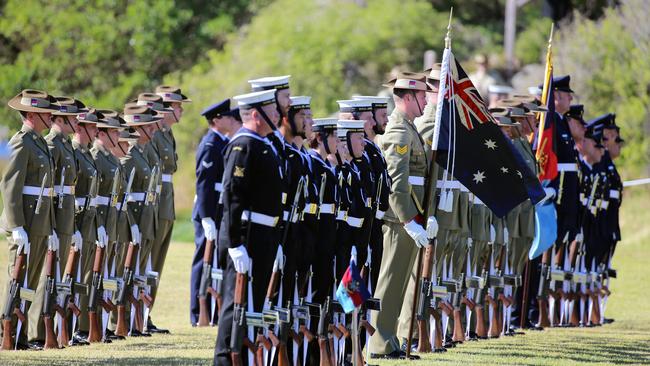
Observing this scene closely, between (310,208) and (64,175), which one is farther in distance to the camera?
(64,175)

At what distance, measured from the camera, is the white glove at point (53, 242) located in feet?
40.3

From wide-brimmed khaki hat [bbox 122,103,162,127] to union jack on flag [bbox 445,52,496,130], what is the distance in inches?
133

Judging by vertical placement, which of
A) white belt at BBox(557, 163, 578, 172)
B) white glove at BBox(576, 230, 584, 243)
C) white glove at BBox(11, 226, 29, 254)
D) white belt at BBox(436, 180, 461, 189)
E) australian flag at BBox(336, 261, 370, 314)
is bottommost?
australian flag at BBox(336, 261, 370, 314)

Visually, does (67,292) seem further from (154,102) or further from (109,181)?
(154,102)

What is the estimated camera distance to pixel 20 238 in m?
11.9

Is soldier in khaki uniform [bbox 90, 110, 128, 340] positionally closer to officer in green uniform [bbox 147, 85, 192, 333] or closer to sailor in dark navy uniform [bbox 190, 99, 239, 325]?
sailor in dark navy uniform [bbox 190, 99, 239, 325]

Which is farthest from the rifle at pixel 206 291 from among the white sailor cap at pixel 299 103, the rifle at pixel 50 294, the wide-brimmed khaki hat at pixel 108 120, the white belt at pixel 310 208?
the white sailor cap at pixel 299 103

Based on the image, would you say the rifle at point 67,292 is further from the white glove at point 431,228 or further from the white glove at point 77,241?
the white glove at point 431,228

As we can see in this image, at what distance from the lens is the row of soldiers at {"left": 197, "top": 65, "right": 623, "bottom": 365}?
9633 millimetres

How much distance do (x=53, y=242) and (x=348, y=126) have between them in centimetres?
282

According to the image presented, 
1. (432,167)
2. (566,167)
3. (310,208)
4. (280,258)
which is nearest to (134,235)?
(432,167)

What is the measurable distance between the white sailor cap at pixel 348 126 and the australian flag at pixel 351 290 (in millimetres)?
1270

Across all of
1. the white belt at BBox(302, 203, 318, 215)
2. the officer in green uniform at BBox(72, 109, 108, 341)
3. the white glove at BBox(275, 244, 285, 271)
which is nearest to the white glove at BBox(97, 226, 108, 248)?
the officer in green uniform at BBox(72, 109, 108, 341)

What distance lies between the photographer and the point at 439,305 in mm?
13477
